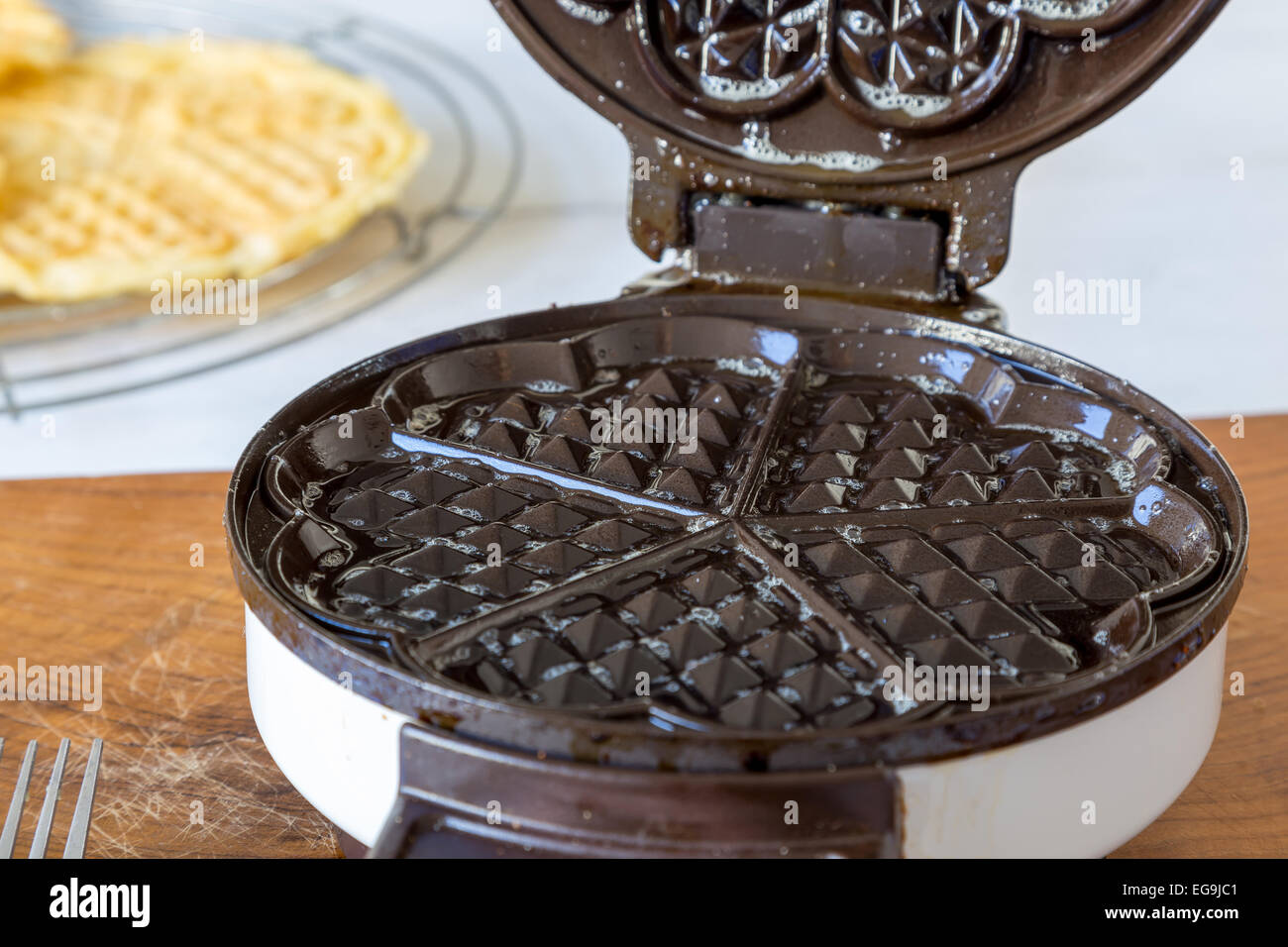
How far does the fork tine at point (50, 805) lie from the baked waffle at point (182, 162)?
1.47 meters

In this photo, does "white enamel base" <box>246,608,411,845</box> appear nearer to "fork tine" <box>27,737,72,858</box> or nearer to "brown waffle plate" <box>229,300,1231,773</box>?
"brown waffle plate" <box>229,300,1231,773</box>

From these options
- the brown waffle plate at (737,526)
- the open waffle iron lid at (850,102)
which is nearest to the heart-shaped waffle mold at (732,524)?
the brown waffle plate at (737,526)

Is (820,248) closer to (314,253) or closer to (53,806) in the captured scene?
(53,806)

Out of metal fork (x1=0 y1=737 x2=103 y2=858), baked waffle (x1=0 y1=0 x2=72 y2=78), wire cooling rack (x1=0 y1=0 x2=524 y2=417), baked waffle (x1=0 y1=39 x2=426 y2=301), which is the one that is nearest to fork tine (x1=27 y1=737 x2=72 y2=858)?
metal fork (x1=0 y1=737 x2=103 y2=858)

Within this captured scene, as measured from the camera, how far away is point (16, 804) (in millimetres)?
1133

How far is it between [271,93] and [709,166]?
2.09 m

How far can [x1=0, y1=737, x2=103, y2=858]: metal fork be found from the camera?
1.09 m

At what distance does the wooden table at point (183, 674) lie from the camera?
1.18 meters
